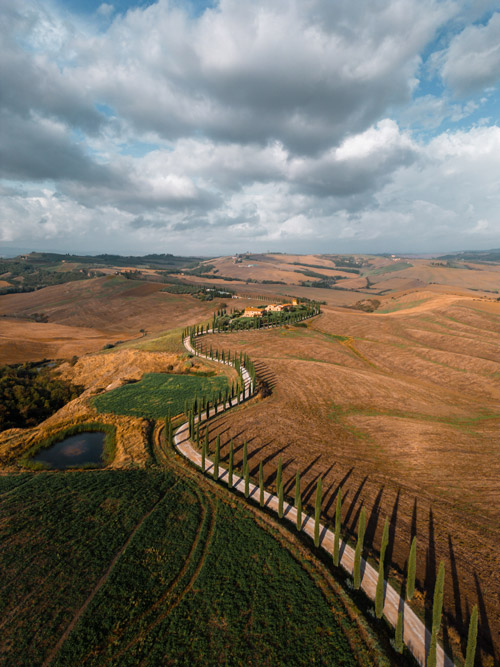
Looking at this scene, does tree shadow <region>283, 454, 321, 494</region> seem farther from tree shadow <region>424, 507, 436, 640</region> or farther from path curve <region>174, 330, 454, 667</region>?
tree shadow <region>424, 507, 436, 640</region>

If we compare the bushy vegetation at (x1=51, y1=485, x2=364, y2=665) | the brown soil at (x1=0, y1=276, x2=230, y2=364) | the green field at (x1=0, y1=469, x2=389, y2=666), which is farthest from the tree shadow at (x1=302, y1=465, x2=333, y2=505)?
the brown soil at (x1=0, y1=276, x2=230, y2=364)

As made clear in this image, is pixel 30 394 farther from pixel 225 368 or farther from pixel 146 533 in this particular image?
pixel 146 533

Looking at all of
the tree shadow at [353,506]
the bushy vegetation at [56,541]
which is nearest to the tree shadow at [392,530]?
the tree shadow at [353,506]

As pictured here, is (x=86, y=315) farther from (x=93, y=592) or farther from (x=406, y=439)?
(x=406, y=439)

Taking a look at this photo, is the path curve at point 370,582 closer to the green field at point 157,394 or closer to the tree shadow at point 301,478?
the tree shadow at point 301,478

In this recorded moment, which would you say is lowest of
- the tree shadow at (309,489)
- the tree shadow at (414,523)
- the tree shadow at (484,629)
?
the tree shadow at (309,489)

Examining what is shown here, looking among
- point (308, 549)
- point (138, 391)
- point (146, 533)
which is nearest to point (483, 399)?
point (308, 549)
